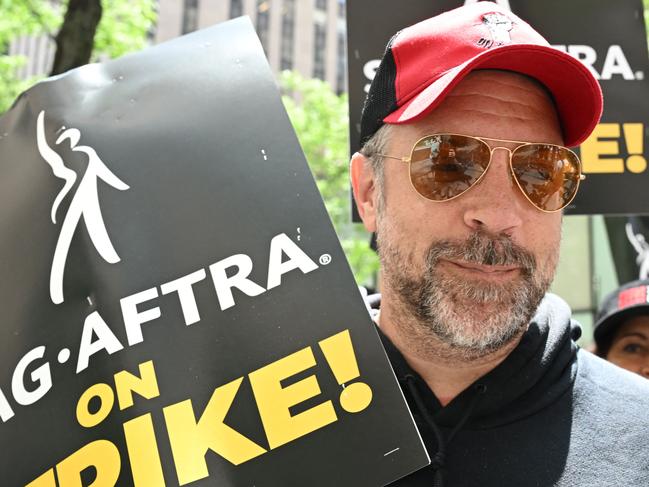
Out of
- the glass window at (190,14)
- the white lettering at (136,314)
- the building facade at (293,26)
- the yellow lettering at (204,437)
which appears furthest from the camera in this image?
the building facade at (293,26)

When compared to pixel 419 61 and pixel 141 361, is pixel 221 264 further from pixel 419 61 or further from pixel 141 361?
pixel 419 61

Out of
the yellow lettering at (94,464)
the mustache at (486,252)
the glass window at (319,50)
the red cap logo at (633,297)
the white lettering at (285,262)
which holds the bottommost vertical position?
the glass window at (319,50)

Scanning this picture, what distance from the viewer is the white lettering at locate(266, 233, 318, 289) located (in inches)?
57.3

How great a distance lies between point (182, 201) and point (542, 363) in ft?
3.33

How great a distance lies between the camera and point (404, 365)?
6.27 feet

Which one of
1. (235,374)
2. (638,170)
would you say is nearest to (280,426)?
→ (235,374)

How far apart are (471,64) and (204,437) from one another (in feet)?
3.53

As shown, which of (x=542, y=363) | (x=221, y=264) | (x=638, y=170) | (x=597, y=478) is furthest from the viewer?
(x=638, y=170)

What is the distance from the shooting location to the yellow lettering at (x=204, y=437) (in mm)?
1361

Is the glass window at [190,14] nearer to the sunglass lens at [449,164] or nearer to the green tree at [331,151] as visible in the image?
the green tree at [331,151]

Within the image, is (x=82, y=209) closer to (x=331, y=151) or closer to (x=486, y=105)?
(x=486, y=105)

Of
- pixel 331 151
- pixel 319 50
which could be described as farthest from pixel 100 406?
pixel 319 50

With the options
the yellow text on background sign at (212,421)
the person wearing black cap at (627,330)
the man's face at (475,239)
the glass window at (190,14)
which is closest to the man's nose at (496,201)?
the man's face at (475,239)

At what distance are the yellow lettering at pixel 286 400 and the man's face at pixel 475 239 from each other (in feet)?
1.60
